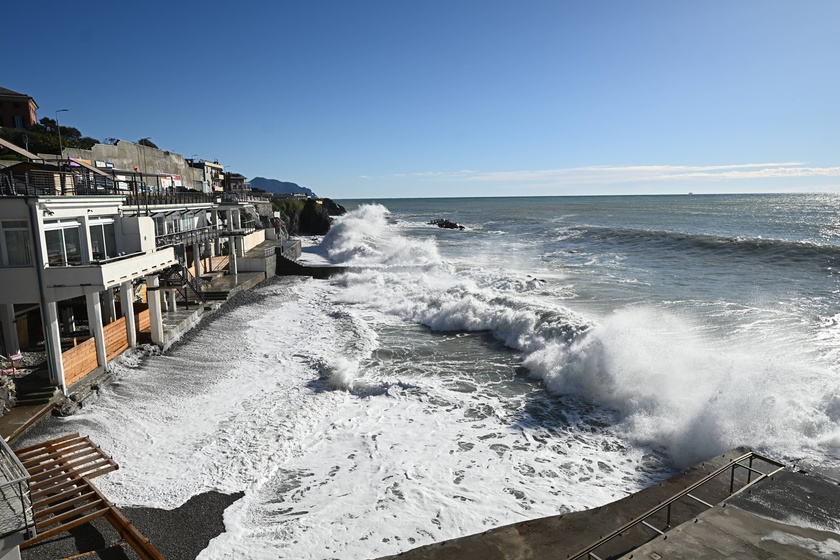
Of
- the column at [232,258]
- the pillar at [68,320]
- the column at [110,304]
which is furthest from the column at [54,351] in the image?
the column at [232,258]

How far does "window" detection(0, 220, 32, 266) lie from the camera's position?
1283 centimetres

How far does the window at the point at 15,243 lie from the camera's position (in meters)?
12.8

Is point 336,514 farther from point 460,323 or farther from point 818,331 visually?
point 818,331

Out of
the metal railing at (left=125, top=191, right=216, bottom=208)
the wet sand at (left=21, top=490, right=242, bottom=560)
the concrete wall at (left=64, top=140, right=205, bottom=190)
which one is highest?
the concrete wall at (left=64, top=140, right=205, bottom=190)

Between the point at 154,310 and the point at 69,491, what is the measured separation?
10.2 metres

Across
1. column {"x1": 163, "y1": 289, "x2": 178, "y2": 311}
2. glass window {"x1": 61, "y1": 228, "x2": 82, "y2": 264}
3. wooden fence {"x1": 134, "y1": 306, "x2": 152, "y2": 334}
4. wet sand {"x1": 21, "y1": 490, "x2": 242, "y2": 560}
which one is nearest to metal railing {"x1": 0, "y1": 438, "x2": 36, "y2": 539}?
wet sand {"x1": 21, "y1": 490, "x2": 242, "y2": 560}

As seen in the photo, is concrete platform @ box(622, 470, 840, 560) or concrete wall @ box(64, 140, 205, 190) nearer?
concrete platform @ box(622, 470, 840, 560)

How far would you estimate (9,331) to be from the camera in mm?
14750

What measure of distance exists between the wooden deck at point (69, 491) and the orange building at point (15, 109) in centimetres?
4874

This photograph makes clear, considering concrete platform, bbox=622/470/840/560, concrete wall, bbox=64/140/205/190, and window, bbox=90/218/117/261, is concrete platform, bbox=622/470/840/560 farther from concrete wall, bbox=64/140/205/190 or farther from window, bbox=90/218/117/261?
concrete wall, bbox=64/140/205/190

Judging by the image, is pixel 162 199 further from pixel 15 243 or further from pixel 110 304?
pixel 15 243

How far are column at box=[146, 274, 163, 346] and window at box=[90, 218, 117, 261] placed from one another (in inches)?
68.3

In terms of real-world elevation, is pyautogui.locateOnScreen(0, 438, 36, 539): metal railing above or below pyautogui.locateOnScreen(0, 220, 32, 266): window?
below

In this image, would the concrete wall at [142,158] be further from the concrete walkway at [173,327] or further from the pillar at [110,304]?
the pillar at [110,304]
